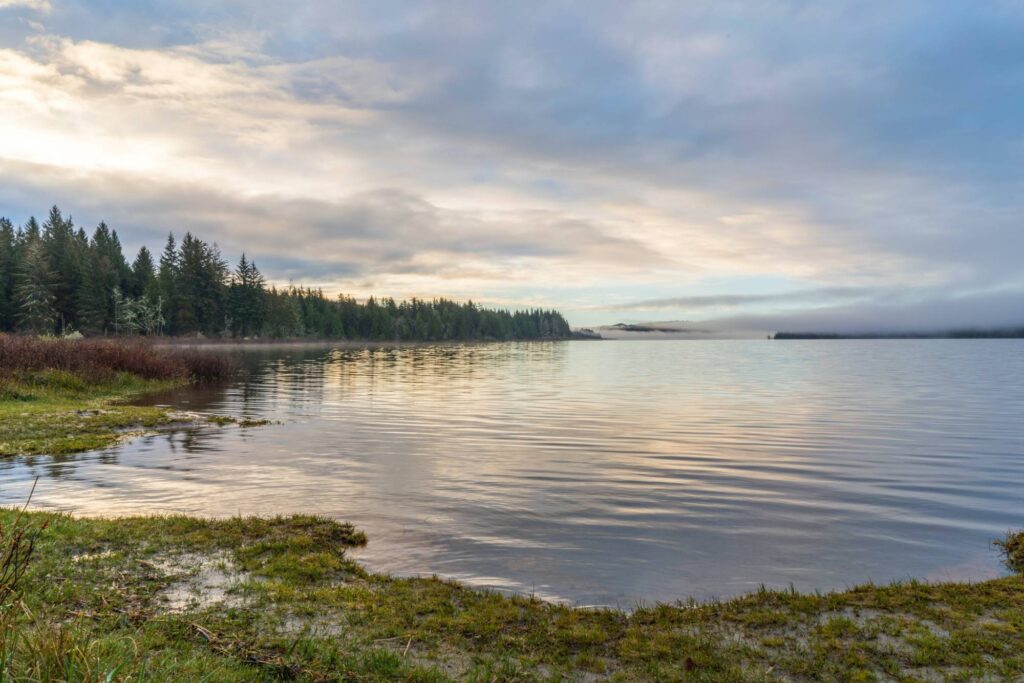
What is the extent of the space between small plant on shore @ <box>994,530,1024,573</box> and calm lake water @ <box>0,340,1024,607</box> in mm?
227

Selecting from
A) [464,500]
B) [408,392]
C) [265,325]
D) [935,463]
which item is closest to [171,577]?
[464,500]

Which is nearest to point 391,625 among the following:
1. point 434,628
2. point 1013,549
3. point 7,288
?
point 434,628

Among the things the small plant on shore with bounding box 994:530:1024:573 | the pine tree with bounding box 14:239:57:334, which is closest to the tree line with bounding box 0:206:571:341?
the pine tree with bounding box 14:239:57:334

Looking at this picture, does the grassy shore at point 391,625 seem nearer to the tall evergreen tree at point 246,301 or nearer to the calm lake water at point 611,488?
the calm lake water at point 611,488

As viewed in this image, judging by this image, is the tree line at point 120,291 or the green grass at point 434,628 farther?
the tree line at point 120,291

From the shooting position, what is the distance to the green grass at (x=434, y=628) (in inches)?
236

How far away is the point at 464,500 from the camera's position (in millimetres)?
14211

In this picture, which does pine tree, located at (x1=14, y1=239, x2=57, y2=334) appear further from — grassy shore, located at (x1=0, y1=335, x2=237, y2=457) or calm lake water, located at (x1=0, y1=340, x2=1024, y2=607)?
calm lake water, located at (x1=0, y1=340, x2=1024, y2=607)

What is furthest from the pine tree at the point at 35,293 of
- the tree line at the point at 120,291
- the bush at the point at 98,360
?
the bush at the point at 98,360

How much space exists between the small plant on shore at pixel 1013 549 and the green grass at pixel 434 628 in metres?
1.70

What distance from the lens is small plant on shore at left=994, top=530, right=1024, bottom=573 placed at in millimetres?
9930

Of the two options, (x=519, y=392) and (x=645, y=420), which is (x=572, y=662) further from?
(x=519, y=392)

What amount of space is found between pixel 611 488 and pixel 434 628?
892 cm

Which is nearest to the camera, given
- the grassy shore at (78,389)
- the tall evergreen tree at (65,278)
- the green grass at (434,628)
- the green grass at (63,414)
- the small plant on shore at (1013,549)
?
the green grass at (434,628)
